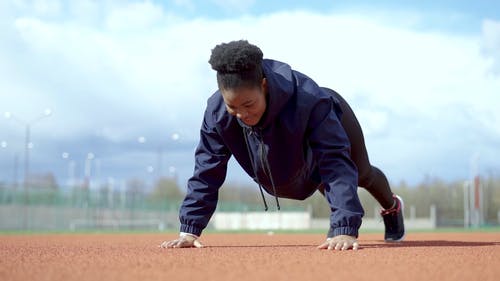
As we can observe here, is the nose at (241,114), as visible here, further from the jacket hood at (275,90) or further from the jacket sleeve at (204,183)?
the jacket sleeve at (204,183)

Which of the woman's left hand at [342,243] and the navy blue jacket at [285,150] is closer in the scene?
the woman's left hand at [342,243]

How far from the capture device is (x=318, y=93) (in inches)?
211

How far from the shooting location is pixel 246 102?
4879 millimetres

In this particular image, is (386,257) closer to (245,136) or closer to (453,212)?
(245,136)

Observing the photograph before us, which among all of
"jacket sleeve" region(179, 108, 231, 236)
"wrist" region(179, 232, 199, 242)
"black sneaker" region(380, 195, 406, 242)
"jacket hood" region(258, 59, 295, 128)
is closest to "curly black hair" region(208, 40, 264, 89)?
"jacket hood" region(258, 59, 295, 128)

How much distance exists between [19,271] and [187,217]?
2256 mm

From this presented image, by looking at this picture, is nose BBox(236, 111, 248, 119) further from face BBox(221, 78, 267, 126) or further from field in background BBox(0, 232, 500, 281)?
field in background BBox(0, 232, 500, 281)

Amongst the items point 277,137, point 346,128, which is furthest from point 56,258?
point 346,128

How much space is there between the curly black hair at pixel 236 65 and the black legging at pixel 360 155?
126 cm

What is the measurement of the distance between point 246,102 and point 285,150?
739 mm

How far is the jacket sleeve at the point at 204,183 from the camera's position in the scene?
581 centimetres

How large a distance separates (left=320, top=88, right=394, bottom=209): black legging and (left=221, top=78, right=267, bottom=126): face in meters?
1.08

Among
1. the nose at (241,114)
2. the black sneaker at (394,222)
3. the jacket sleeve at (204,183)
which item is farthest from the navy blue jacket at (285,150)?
the black sneaker at (394,222)

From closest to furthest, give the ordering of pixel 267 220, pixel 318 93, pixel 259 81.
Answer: pixel 259 81 → pixel 318 93 → pixel 267 220
